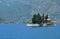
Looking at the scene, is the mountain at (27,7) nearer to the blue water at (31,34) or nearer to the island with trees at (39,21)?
the island with trees at (39,21)

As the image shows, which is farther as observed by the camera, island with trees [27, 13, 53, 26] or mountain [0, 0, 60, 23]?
mountain [0, 0, 60, 23]

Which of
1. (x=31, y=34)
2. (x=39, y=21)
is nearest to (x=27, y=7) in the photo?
(x=39, y=21)

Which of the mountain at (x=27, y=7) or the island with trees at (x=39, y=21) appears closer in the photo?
the island with trees at (x=39, y=21)

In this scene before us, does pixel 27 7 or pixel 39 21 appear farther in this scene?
pixel 27 7

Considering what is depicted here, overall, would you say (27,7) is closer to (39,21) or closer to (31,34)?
(39,21)

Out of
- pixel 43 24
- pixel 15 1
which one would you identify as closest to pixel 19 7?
pixel 15 1

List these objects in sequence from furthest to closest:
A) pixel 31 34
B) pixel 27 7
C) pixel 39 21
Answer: pixel 27 7
pixel 39 21
pixel 31 34

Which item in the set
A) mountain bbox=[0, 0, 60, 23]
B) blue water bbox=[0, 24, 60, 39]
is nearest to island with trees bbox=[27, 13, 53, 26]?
blue water bbox=[0, 24, 60, 39]

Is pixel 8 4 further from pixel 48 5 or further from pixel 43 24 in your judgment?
pixel 43 24

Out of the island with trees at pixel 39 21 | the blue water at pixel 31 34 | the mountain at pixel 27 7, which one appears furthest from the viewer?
the mountain at pixel 27 7

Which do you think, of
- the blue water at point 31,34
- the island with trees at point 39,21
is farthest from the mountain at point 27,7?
the blue water at point 31,34

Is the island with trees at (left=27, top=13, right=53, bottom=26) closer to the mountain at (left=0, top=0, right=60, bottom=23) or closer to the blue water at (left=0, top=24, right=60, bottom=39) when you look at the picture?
the blue water at (left=0, top=24, right=60, bottom=39)
